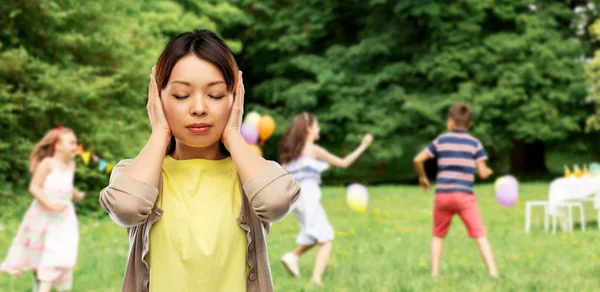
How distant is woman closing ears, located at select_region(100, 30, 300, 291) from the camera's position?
7.89ft

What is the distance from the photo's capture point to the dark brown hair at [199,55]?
2475mm

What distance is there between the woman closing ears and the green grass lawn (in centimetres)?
485

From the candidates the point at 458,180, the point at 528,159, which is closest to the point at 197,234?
the point at 458,180

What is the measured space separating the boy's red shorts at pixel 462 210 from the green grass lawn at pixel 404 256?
1.55 ft

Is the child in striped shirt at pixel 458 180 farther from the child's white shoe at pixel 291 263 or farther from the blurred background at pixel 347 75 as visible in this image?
the blurred background at pixel 347 75

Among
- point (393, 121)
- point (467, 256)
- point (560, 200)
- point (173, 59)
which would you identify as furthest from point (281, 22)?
point (173, 59)

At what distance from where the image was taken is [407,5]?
24.9 meters

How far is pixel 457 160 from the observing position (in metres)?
8.05

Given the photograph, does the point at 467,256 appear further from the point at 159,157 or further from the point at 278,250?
the point at 159,157

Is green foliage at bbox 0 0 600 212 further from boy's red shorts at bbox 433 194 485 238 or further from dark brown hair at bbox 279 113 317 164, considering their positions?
boy's red shorts at bbox 433 194 485 238

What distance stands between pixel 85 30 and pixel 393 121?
12.5m

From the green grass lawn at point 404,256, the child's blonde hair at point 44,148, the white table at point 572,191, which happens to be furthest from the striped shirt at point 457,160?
the white table at point 572,191

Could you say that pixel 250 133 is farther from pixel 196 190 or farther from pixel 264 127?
pixel 196 190

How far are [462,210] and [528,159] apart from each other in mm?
22922
